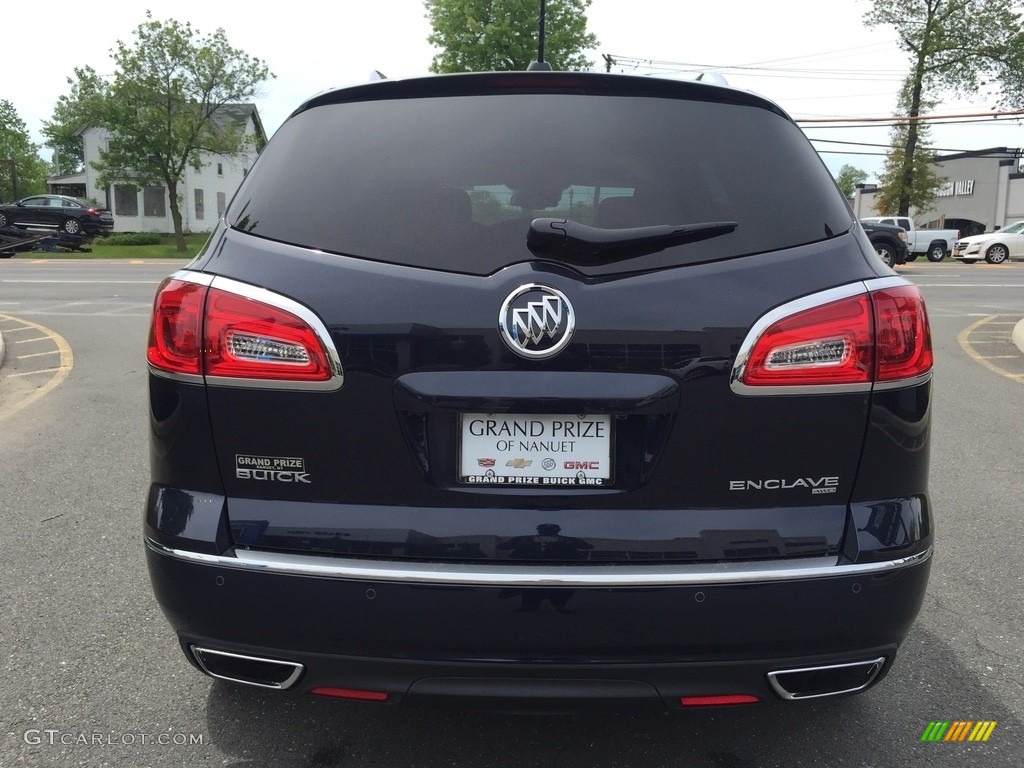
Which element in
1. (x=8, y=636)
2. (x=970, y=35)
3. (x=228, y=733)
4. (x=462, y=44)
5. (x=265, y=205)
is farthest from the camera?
(x=970, y=35)

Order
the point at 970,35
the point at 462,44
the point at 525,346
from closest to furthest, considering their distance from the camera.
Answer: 1. the point at 525,346
2. the point at 462,44
3. the point at 970,35

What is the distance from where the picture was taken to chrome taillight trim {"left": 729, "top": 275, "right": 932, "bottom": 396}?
1945 mm

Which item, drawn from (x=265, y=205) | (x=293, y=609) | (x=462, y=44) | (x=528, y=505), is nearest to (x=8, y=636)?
(x=293, y=609)

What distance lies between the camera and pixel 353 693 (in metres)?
2.04

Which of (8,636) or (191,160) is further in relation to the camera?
(191,160)

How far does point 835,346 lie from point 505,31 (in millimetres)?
38826

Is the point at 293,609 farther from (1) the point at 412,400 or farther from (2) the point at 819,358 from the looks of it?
(2) the point at 819,358

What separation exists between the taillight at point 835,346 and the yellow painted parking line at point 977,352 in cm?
743

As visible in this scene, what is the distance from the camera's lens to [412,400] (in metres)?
1.95

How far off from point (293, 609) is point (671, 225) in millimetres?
1219

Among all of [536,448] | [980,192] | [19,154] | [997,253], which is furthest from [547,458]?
[19,154]

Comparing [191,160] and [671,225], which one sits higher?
[191,160]

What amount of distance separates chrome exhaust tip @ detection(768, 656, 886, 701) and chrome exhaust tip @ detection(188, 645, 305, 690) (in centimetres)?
111

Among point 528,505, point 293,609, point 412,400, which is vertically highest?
point 412,400
